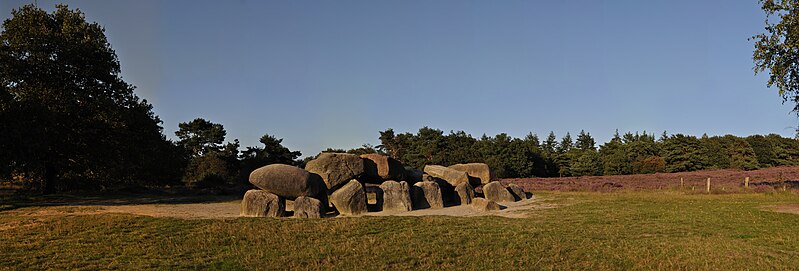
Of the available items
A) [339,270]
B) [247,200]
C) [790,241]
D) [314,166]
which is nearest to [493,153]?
[314,166]

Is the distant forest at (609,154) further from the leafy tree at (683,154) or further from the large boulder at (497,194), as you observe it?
the large boulder at (497,194)

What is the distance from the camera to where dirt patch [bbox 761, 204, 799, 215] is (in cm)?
1889

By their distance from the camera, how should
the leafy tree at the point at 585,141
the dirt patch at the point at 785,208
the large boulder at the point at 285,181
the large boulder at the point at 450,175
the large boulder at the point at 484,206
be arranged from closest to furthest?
the dirt patch at the point at 785,208 < the large boulder at the point at 285,181 < the large boulder at the point at 484,206 < the large boulder at the point at 450,175 < the leafy tree at the point at 585,141

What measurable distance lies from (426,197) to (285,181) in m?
7.00

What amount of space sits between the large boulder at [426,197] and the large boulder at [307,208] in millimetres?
5554

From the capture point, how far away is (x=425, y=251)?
11.3 meters

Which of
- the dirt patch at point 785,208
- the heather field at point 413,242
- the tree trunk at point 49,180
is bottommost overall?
the heather field at point 413,242

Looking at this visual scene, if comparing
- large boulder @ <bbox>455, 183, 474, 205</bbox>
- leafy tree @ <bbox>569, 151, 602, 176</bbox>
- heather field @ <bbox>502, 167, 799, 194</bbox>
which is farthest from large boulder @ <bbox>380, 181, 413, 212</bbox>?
leafy tree @ <bbox>569, 151, 602, 176</bbox>

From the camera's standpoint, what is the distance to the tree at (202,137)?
58.4 metres

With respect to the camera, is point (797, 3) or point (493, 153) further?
point (493, 153)

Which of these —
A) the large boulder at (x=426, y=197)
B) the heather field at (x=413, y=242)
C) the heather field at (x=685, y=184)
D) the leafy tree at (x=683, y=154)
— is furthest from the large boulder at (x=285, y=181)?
the leafy tree at (x=683, y=154)

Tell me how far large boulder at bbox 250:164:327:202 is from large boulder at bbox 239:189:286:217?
1181 mm

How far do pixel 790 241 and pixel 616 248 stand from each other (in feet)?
14.6

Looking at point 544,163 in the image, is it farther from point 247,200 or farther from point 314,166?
point 247,200
